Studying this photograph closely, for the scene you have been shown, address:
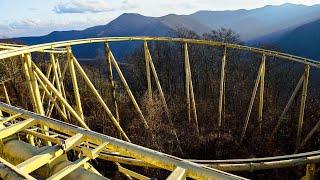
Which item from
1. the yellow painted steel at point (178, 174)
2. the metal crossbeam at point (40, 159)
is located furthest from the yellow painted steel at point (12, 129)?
the yellow painted steel at point (178, 174)

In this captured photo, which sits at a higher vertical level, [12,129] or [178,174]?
[12,129]

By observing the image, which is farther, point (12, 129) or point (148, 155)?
point (12, 129)

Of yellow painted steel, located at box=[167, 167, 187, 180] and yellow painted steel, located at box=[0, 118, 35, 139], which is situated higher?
yellow painted steel, located at box=[0, 118, 35, 139]

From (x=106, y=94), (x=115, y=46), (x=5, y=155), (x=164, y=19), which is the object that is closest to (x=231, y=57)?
(x=106, y=94)

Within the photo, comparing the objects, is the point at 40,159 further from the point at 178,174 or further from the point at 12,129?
the point at 178,174

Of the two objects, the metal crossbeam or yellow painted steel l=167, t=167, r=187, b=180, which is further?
the metal crossbeam

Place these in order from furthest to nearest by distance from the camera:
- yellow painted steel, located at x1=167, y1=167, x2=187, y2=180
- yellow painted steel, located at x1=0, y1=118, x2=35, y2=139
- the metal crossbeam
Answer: yellow painted steel, located at x1=0, y1=118, x2=35, y2=139 → the metal crossbeam → yellow painted steel, located at x1=167, y1=167, x2=187, y2=180

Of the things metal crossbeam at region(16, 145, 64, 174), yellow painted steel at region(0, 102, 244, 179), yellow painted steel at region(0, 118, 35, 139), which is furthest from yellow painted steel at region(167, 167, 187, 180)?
yellow painted steel at region(0, 118, 35, 139)

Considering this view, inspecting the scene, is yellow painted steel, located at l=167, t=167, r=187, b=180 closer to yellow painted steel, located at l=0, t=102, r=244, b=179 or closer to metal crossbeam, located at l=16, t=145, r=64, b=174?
yellow painted steel, located at l=0, t=102, r=244, b=179

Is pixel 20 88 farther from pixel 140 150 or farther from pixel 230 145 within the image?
pixel 140 150

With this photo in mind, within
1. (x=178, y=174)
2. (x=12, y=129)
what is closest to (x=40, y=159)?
(x=12, y=129)

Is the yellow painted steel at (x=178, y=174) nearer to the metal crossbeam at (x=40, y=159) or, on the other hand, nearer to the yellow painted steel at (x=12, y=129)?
the metal crossbeam at (x=40, y=159)

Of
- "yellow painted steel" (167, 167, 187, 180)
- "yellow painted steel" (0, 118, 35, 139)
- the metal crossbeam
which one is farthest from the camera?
"yellow painted steel" (0, 118, 35, 139)
